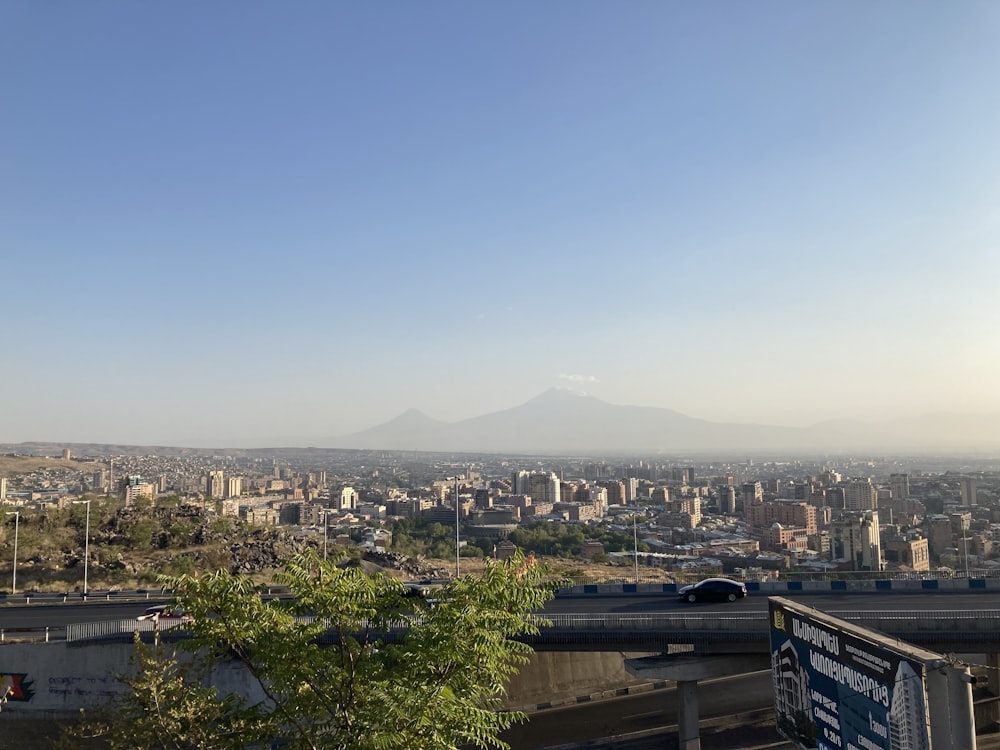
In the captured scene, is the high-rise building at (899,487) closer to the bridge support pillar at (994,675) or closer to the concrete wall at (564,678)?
the bridge support pillar at (994,675)

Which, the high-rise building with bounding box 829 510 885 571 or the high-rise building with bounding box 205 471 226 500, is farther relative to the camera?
the high-rise building with bounding box 205 471 226 500

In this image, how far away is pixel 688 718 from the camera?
17.0 meters

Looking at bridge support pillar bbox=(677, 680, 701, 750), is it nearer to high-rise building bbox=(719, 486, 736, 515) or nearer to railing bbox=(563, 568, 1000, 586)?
railing bbox=(563, 568, 1000, 586)

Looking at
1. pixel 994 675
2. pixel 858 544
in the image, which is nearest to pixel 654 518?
pixel 858 544

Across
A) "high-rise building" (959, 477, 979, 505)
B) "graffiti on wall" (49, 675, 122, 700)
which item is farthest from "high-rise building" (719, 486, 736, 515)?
"graffiti on wall" (49, 675, 122, 700)

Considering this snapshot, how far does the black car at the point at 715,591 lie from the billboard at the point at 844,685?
10.5 m

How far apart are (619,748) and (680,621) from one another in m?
3.57

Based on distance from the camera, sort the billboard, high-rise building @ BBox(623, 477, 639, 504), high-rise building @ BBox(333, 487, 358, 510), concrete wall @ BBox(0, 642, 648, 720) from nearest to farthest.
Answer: the billboard
concrete wall @ BBox(0, 642, 648, 720)
high-rise building @ BBox(333, 487, 358, 510)
high-rise building @ BBox(623, 477, 639, 504)

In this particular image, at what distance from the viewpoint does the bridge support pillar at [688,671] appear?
664 inches

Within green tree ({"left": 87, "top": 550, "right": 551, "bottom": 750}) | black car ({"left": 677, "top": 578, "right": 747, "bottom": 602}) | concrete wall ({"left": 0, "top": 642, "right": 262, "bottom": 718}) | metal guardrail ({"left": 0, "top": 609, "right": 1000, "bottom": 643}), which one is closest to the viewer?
green tree ({"left": 87, "top": 550, "right": 551, "bottom": 750})

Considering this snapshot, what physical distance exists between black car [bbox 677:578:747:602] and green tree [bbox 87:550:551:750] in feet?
53.5

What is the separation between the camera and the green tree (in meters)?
6.89

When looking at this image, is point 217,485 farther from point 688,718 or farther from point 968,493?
point 688,718

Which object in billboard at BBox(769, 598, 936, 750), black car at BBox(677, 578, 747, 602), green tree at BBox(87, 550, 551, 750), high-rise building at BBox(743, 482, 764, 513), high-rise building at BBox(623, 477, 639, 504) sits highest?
green tree at BBox(87, 550, 551, 750)
